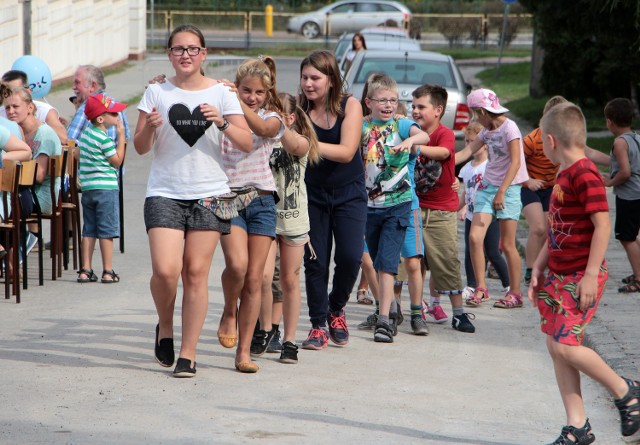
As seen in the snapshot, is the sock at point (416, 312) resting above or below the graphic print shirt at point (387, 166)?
below

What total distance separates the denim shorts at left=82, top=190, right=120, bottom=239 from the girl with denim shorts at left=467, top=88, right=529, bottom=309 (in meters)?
3.07

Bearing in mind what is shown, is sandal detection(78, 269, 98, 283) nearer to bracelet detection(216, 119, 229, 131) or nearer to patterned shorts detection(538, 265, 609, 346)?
bracelet detection(216, 119, 229, 131)

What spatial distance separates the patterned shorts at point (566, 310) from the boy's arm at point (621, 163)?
166 inches

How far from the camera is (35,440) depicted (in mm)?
5070

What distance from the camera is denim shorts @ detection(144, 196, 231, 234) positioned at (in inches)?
239

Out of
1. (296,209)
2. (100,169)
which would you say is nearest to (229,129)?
Result: (296,209)

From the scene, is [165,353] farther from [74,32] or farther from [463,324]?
[74,32]

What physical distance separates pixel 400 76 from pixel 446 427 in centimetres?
1173

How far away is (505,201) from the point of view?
886 cm

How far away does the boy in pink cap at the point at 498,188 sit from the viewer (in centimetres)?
862

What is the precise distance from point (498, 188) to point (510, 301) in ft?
2.99

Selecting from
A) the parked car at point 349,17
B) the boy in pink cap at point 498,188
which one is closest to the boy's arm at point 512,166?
the boy in pink cap at point 498,188

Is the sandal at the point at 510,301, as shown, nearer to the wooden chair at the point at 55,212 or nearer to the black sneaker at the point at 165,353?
the black sneaker at the point at 165,353

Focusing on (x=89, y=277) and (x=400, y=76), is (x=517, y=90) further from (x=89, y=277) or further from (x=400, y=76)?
(x=89, y=277)
